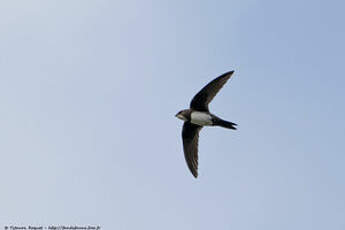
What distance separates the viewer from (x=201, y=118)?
682 inches

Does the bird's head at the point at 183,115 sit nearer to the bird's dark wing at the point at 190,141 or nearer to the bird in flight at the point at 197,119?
the bird in flight at the point at 197,119

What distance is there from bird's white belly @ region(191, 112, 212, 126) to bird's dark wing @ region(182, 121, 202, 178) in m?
0.47

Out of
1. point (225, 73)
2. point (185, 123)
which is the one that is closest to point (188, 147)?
point (185, 123)

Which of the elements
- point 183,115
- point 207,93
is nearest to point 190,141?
point 183,115

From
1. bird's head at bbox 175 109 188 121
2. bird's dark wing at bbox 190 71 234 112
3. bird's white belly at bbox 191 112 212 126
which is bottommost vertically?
bird's white belly at bbox 191 112 212 126

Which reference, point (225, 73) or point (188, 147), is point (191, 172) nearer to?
point (188, 147)

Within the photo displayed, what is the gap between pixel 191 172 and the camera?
17578 mm

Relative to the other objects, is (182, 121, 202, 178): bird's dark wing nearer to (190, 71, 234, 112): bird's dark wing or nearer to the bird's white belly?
the bird's white belly

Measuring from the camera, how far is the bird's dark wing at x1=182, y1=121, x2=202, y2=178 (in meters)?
17.8

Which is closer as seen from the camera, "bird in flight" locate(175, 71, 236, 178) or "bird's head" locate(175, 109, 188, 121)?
"bird in flight" locate(175, 71, 236, 178)

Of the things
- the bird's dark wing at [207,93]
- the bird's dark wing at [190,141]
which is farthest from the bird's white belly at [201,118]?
the bird's dark wing at [190,141]

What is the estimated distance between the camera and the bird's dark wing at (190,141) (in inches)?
701

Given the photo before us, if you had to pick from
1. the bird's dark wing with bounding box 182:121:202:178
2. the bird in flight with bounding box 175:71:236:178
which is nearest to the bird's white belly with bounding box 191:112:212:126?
the bird in flight with bounding box 175:71:236:178

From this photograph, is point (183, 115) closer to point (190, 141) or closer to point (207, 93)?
point (190, 141)
